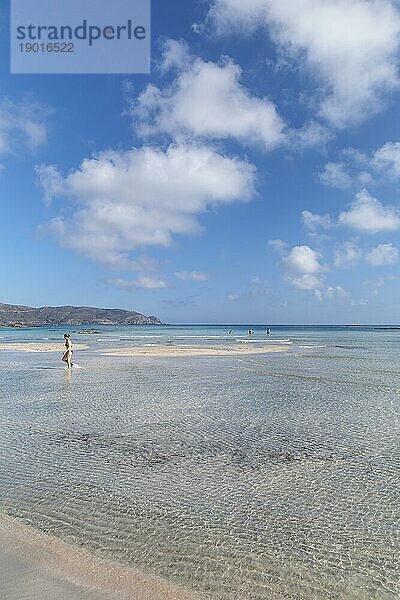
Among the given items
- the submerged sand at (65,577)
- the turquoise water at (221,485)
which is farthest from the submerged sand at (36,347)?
the submerged sand at (65,577)

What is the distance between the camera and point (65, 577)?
5480 mm

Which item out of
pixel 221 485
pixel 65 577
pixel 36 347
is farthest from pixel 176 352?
pixel 65 577

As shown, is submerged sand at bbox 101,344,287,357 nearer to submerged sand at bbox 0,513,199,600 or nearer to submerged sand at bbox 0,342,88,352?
submerged sand at bbox 0,342,88,352

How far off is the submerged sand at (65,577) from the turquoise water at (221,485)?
0.81ft

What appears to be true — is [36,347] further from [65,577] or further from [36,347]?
[65,577]

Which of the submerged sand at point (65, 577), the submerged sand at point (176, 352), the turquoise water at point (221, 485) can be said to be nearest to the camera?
the submerged sand at point (65, 577)

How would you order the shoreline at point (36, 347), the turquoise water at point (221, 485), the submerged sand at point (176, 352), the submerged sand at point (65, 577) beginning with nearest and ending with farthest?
the submerged sand at point (65, 577)
the turquoise water at point (221, 485)
the submerged sand at point (176, 352)
the shoreline at point (36, 347)

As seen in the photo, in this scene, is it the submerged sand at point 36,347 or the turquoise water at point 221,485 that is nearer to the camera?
the turquoise water at point 221,485

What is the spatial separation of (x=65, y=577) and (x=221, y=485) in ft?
12.7

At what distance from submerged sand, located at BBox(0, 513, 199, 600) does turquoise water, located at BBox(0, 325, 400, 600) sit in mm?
246

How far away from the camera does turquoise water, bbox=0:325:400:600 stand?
19.3ft

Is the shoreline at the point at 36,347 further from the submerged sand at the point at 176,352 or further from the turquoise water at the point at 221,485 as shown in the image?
the turquoise water at the point at 221,485

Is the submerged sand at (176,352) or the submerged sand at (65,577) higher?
the submerged sand at (65,577)

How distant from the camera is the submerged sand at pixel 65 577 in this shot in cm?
514
